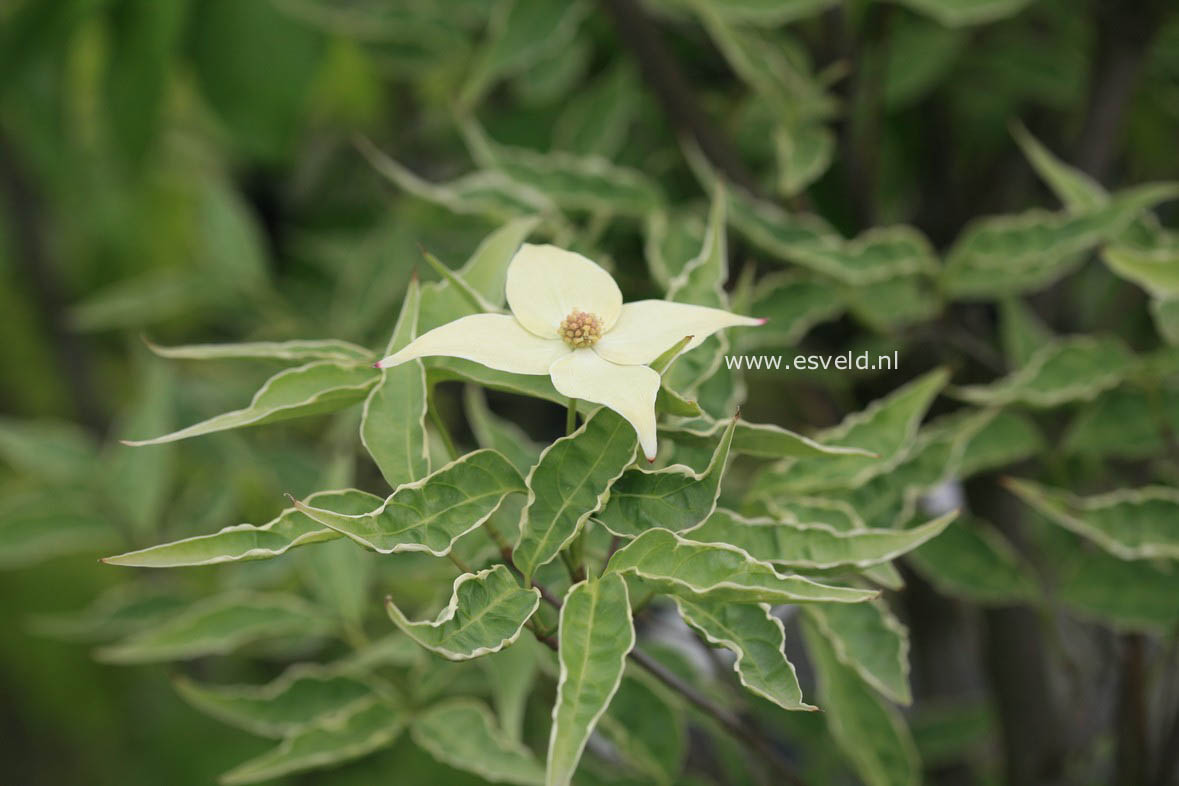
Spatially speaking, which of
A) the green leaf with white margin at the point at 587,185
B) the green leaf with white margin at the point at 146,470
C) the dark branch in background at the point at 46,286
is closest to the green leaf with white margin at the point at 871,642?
the green leaf with white margin at the point at 587,185

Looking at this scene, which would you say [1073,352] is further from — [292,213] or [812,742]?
[292,213]

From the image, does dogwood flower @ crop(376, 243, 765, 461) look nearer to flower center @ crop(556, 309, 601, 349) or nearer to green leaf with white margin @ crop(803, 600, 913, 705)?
flower center @ crop(556, 309, 601, 349)

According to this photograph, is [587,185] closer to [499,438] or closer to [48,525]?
[499,438]

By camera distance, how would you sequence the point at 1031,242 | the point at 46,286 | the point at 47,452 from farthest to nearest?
the point at 46,286 < the point at 47,452 < the point at 1031,242

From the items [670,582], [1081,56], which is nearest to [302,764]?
[670,582]

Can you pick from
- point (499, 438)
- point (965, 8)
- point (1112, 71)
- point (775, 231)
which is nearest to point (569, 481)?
point (499, 438)

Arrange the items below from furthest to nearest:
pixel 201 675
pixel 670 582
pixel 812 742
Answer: pixel 201 675
pixel 812 742
pixel 670 582

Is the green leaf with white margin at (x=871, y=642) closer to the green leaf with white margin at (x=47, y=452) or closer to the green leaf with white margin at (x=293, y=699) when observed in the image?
the green leaf with white margin at (x=293, y=699)
